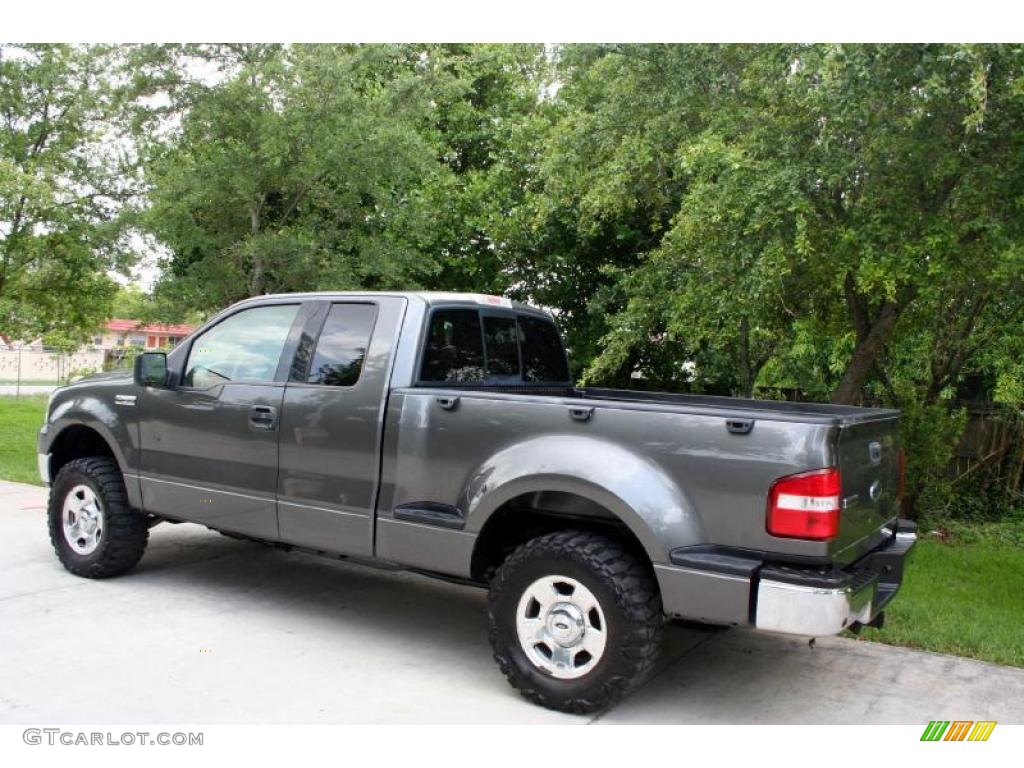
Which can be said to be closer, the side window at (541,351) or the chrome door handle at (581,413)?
the chrome door handle at (581,413)

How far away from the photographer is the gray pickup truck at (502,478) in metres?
3.59

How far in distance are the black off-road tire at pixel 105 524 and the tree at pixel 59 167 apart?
17.2ft

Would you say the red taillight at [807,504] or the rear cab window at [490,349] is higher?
the rear cab window at [490,349]

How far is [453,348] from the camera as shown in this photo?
5.03 meters

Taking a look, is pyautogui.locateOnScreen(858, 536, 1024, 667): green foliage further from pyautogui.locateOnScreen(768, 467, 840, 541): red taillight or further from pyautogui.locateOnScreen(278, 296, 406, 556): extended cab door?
pyautogui.locateOnScreen(278, 296, 406, 556): extended cab door

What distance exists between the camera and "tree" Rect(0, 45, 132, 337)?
35.8ft

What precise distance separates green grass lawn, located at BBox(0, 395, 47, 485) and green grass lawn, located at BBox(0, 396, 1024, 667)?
0.15 ft

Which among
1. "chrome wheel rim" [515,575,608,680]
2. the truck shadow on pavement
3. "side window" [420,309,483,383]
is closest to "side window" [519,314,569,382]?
"side window" [420,309,483,383]

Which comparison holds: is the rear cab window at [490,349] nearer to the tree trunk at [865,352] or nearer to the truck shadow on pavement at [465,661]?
the truck shadow on pavement at [465,661]

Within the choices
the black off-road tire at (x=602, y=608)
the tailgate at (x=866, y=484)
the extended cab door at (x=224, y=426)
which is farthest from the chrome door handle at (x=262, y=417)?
the tailgate at (x=866, y=484)

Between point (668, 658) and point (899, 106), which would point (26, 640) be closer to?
point (668, 658)

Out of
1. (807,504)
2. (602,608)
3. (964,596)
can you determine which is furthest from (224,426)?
(964,596)

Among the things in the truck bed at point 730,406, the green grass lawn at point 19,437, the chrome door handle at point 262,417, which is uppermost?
the truck bed at point 730,406

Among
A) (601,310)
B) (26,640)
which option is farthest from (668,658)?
(601,310)
